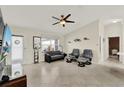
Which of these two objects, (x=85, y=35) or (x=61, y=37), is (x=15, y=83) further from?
(x=85, y=35)

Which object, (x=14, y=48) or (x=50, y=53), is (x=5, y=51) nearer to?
(x=14, y=48)

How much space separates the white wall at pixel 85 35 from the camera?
11.6 ft

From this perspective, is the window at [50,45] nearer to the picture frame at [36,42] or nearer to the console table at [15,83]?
the picture frame at [36,42]

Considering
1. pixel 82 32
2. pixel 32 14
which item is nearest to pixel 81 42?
pixel 82 32

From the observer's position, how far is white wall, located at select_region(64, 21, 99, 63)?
3.55 meters

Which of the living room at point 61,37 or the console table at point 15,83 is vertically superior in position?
the living room at point 61,37

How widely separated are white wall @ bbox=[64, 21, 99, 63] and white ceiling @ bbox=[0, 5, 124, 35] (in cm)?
15

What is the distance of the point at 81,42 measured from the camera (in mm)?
3602

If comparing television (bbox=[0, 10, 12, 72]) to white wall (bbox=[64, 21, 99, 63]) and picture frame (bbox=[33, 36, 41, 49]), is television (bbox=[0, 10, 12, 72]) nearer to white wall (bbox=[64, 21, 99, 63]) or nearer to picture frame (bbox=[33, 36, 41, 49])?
picture frame (bbox=[33, 36, 41, 49])

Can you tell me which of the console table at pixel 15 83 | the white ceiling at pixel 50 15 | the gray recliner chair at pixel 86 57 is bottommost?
the console table at pixel 15 83

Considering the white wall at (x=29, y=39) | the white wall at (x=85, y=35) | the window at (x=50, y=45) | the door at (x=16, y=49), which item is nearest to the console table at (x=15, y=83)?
the door at (x=16, y=49)

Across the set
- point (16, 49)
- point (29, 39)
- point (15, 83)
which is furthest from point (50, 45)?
point (15, 83)

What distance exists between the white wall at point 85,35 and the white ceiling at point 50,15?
0.15 metres

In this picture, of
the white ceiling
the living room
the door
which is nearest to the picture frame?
the living room
